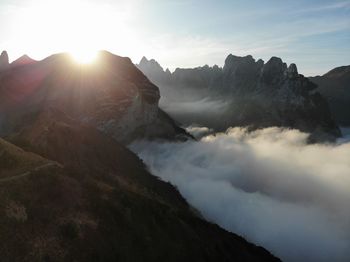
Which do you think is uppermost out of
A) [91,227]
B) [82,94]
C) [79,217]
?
[82,94]

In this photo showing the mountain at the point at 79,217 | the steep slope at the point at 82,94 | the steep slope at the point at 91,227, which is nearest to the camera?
the steep slope at the point at 91,227

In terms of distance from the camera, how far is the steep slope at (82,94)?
524 feet

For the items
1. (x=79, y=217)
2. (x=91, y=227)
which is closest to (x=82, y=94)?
(x=79, y=217)

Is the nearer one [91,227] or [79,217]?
[91,227]

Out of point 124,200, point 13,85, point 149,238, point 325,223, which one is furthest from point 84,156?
point 325,223

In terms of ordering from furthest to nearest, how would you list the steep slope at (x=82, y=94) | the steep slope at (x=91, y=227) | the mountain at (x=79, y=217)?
the steep slope at (x=82, y=94), the mountain at (x=79, y=217), the steep slope at (x=91, y=227)

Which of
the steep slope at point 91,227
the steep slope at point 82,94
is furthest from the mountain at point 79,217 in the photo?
the steep slope at point 82,94

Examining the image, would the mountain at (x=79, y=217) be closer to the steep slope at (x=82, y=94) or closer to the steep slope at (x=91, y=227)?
the steep slope at (x=91, y=227)

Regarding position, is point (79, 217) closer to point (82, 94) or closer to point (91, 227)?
point (91, 227)

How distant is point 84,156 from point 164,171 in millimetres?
92516

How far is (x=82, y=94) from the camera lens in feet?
544

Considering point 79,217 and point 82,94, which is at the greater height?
point 82,94

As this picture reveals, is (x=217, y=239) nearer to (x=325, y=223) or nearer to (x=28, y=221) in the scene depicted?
(x=28, y=221)

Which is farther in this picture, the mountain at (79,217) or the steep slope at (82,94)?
the steep slope at (82,94)
